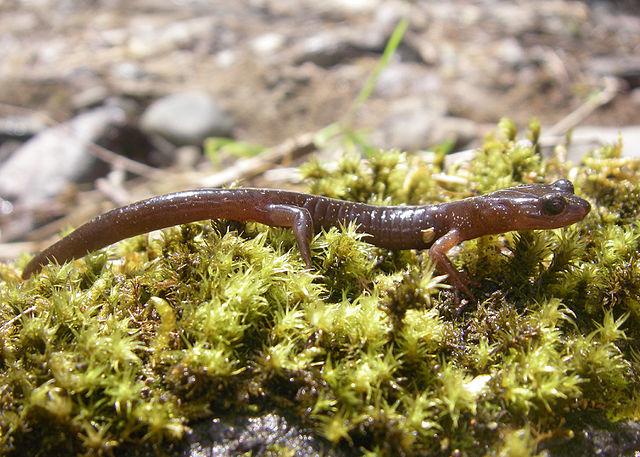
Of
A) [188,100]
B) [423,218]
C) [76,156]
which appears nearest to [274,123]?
[188,100]

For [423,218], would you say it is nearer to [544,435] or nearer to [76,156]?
[544,435]

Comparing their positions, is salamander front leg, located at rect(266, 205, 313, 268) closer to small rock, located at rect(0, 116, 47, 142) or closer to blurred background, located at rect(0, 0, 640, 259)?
blurred background, located at rect(0, 0, 640, 259)

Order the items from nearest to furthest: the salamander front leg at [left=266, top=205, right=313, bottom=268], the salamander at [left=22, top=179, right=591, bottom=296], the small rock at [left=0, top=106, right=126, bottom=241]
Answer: the salamander front leg at [left=266, top=205, right=313, bottom=268]
the salamander at [left=22, top=179, right=591, bottom=296]
the small rock at [left=0, top=106, right=126, bottom=241]

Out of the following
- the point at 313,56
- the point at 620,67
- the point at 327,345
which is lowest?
the point at 620,67

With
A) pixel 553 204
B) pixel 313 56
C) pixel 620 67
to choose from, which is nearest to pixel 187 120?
pixel 313 56

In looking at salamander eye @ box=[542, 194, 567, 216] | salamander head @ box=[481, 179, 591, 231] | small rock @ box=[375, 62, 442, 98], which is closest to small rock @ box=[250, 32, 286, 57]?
small rock @ box=[375, 62, 442, 98]

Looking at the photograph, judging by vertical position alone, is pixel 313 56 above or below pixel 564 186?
below

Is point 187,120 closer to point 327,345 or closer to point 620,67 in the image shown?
point 327,345

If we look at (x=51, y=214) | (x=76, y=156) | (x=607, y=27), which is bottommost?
(x=51, y=214)
